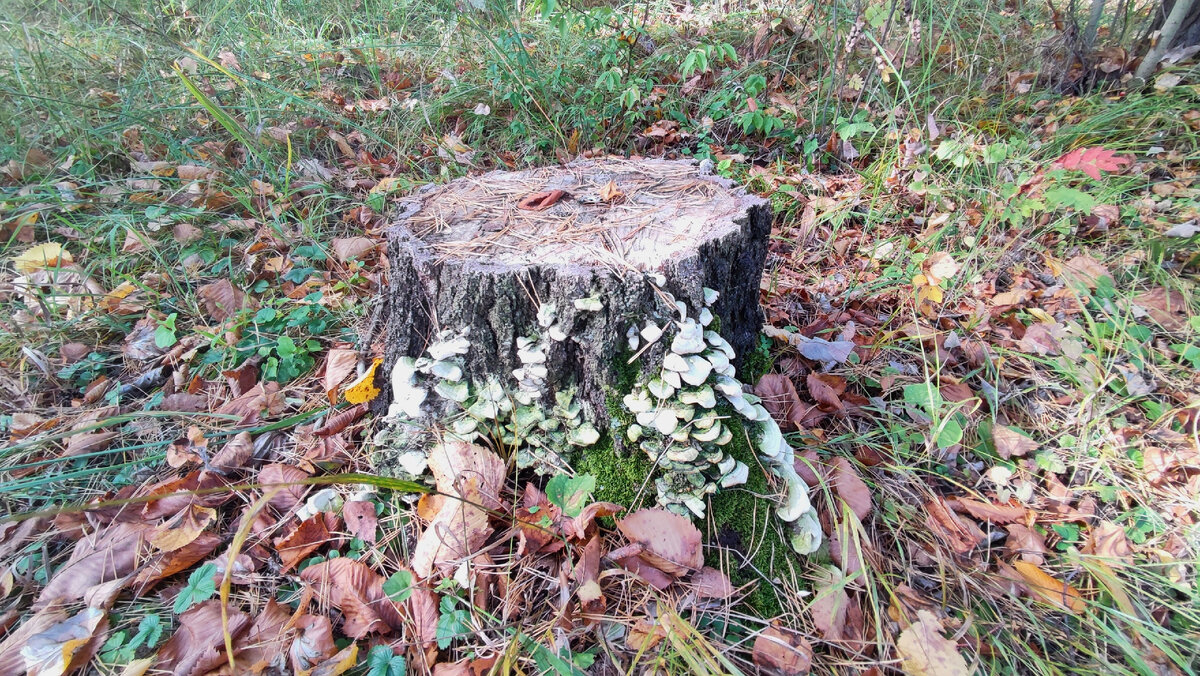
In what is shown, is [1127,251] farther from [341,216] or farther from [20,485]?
[20,485]

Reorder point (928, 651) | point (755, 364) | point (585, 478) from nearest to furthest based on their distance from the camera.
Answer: point (928, 651), point (585, 478), point (755, 364)

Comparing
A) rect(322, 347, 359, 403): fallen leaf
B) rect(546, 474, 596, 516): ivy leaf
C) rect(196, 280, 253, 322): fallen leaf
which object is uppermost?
rect(196, 280, 253, 322): fallen leaf

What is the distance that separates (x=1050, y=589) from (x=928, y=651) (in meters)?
0.54

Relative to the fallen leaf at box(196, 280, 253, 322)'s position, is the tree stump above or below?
above

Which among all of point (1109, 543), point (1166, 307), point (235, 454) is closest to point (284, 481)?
point (235, 454)

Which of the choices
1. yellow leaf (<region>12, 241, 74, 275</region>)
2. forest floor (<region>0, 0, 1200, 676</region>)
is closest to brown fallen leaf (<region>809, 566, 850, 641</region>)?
forest floor (<region>0, 0, 1200, 676</region>)

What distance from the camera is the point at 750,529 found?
66.4 inches

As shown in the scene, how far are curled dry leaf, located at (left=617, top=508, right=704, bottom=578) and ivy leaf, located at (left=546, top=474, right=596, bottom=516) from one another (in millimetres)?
126

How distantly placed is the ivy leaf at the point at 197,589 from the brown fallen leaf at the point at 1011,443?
2.61m

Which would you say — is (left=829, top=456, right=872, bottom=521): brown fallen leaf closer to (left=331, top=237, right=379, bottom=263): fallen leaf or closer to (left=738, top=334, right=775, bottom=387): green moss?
(left=738, top=334, right=775, bottom=387): green moss

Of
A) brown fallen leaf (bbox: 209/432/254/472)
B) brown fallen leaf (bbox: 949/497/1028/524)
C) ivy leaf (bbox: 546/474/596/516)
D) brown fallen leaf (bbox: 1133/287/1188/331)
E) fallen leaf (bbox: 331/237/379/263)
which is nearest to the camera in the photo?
ivy leaf (bbox: 546/474/596/516)

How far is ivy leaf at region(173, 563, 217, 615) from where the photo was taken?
1.55m

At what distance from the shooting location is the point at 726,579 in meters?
1.60

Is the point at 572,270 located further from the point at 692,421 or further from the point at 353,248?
the point at 353,248
